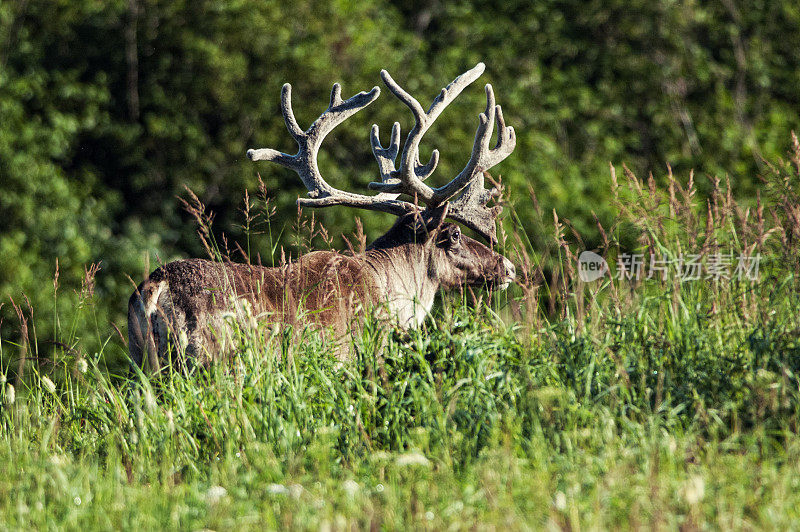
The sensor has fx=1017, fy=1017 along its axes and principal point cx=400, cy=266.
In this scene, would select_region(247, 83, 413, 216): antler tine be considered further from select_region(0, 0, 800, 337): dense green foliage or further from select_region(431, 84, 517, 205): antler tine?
select_region(0, 0, 800, 337): dense green foliage

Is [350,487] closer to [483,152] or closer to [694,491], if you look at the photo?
[694,491]

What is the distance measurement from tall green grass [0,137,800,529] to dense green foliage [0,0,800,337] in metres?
5.09

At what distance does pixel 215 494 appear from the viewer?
339 centimetres

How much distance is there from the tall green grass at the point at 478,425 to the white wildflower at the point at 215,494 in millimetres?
15

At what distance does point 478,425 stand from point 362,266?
1856 millimetres

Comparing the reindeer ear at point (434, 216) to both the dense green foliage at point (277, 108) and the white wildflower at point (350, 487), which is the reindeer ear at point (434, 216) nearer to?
the white wildflower at point (350, 487)

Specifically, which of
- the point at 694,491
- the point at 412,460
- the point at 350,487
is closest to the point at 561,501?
the point at 694,491

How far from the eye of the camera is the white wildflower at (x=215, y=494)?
131 inches

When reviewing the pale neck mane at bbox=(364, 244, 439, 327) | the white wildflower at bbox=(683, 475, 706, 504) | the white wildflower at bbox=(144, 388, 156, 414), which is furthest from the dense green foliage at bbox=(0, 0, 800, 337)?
the white wildflower at bbox=(683, 475, 706, 504)

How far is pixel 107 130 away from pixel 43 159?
31.9 inches

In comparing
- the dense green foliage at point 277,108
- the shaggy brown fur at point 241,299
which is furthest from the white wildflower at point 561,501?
the dense green foliage at point 277,108

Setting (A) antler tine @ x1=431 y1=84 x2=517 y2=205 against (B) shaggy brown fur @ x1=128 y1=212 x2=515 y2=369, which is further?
(A) antler tine @ x1=431 y1=84 x2=517 y2=205

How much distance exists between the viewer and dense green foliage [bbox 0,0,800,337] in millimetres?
9969

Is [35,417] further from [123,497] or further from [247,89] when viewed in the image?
[247,89]
